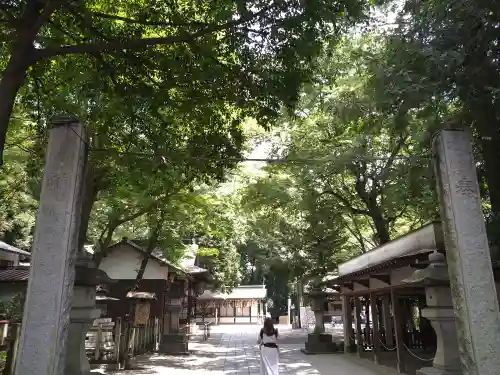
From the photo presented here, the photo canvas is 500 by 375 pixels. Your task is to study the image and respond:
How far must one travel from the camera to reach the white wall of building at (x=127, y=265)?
2086 centimetres

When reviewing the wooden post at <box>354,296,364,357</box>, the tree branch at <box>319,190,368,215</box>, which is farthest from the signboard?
the tree branch at <box>319,190,368,215</box>

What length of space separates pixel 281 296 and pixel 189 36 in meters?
44.5

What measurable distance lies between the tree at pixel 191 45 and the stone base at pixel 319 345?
44.0ft

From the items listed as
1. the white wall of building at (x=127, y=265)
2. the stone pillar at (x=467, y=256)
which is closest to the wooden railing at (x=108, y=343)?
the white wall of building at (x=127, y=265)

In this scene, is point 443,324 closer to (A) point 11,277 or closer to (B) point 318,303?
(B) point 318,303

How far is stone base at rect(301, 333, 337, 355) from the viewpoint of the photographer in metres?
17.8

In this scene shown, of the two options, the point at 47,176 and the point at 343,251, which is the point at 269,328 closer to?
the point at 47,176

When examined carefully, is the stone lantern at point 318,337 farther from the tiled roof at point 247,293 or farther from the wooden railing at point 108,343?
the tiled roof at point 247,293

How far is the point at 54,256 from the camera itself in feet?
16.2

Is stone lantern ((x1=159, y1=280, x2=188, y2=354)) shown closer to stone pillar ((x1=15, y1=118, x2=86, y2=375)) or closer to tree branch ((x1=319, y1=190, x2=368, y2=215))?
tree branch ((x1=319, y1=190, x2=368, y2=215))

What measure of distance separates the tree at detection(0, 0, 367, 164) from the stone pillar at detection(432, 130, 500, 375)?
2510 millimetres

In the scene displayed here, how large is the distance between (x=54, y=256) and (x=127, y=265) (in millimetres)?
16870

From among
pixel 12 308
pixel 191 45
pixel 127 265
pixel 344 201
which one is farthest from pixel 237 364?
pixel 191 45

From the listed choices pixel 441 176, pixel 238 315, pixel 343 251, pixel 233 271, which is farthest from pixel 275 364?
pixel 238 315
